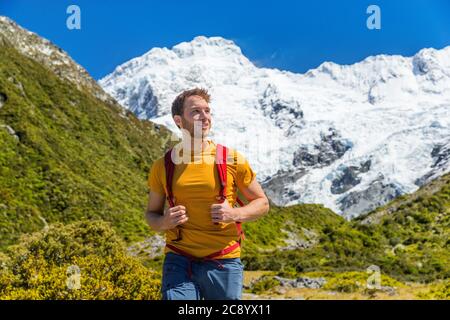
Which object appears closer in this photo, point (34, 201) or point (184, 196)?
point (184, 196)

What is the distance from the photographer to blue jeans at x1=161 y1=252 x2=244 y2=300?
17.4ft

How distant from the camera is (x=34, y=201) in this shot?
5078cm

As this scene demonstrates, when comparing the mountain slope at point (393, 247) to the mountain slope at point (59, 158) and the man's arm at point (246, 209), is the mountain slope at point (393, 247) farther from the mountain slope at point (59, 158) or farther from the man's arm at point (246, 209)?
the man's arm at point (246, 209)

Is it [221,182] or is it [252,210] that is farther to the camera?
[252,210]

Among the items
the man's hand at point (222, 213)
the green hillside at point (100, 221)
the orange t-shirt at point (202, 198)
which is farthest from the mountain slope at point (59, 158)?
the man's hand at point (222, 213)

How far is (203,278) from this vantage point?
5383 millimetres

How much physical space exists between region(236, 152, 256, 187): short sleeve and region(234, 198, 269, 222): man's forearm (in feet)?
0.72

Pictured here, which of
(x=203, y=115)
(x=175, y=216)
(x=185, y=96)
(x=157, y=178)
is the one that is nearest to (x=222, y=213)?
(x=175, y=216)

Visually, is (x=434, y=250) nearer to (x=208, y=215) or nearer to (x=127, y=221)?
(x=127, y=221)

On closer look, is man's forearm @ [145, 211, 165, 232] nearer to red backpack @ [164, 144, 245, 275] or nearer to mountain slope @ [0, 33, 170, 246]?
red backpack @ [164, 144, 245, 275]

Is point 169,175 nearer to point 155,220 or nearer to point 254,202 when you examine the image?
point 155,220

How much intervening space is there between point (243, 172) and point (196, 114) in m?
0.79

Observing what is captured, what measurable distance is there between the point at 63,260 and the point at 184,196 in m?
14.9
